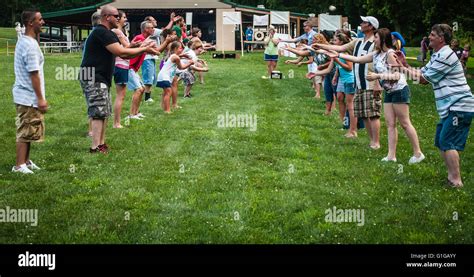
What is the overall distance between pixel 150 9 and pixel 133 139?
42.2 meters

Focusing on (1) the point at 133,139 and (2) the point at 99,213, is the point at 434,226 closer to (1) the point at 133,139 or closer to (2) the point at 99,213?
(2) the point at 99,213

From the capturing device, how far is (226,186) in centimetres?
820

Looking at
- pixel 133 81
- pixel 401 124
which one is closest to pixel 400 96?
pixel 401 124

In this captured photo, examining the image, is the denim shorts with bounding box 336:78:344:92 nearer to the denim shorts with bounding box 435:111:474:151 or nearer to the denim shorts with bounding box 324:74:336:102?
the denim shorts with bounding box 324:74:336:102

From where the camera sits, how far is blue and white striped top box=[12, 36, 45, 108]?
8398 mm

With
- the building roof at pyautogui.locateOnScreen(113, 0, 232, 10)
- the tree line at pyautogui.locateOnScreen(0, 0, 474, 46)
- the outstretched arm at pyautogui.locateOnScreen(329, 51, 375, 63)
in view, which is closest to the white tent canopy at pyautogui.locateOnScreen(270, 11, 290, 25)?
the tree line at pyautogui.locateOnScreen(0, 0, 474, 46)

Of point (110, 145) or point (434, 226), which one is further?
point (110, 145)

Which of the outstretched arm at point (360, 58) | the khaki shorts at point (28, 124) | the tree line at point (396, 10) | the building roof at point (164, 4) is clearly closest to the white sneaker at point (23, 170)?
the khaki shorts at point (28, 124)

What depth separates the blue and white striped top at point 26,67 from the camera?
840 centimetres

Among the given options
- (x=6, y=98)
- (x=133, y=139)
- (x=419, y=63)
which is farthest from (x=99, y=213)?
(x=419, y=63)

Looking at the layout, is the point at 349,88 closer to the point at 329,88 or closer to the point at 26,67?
the point at 329,88
